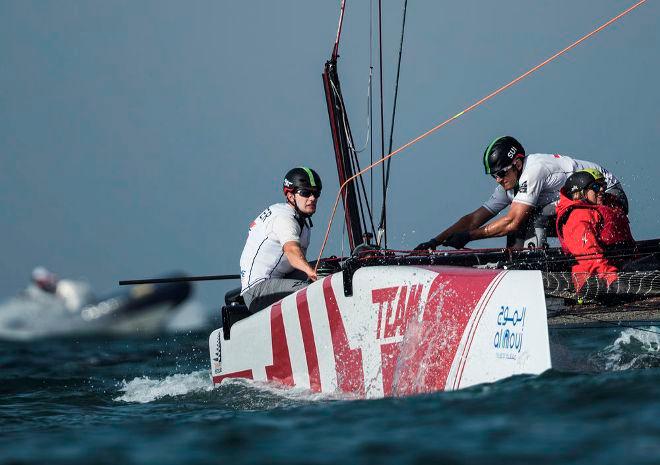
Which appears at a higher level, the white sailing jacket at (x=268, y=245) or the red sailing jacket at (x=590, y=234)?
the white sailing jacket at (x=268, y=245)

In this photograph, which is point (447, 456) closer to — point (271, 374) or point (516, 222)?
point (271, 374)

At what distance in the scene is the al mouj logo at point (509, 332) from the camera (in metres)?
5.10

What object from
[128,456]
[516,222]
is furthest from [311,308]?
[128,456]

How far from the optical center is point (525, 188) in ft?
25.5

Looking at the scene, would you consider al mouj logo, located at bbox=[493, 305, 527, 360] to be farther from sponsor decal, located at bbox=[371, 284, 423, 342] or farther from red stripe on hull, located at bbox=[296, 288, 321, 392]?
red stripe on hull, located at bbox=[296, 288, 321, 392]

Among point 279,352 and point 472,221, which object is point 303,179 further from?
point 472,221

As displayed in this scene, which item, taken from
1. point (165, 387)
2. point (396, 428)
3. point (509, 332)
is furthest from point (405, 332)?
point (165, 387)

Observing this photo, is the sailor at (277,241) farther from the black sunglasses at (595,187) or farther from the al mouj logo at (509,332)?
the al mouj logo at (509,332)

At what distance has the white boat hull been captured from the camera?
16.9ft

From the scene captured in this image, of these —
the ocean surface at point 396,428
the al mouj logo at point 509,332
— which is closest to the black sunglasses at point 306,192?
the ocean surface at point 396,428

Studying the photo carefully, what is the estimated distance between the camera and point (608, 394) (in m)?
4.18

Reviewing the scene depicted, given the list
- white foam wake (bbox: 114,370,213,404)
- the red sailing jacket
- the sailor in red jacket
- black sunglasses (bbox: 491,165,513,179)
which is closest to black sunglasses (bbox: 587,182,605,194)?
the sailor in red jacket

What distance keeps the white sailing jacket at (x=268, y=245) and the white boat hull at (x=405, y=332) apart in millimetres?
469

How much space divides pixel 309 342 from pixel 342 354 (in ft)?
1.20
